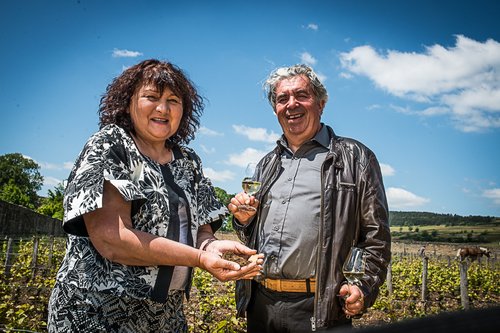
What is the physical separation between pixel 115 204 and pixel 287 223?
1.52 m

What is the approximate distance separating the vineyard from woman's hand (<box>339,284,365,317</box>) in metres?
1.93

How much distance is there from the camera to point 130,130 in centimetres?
183

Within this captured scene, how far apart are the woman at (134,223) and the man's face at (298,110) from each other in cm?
132

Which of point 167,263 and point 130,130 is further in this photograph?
point 130,130

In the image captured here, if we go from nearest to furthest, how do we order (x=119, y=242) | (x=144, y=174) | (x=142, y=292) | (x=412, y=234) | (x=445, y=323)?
(x=445, y=323)
(x=119, y=242)
(x=142, y=292)
(x=144, y=174)
(x=412, y=234)

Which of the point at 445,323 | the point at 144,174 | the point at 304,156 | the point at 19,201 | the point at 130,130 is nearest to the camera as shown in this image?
the point at 445,323

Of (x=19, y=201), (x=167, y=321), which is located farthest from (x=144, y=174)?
(x=19, y=201)

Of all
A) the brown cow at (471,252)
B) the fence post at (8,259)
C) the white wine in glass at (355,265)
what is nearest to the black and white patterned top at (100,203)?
the white wine in glass at (355,265)

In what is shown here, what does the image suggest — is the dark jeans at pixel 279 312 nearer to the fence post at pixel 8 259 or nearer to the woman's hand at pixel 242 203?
the woman's hand at pixel 242 203

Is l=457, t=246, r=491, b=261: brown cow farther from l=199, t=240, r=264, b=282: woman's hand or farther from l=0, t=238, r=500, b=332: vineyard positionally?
l=199, t=240, r=264, b=282: woman's hand

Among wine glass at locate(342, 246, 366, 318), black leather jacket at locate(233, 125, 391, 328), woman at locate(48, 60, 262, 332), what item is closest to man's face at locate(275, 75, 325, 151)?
black leather jacket at locate(233, 125, 391, 328)

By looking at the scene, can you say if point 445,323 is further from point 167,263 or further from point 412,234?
A: point 412,234

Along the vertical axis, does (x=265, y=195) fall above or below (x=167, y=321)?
above

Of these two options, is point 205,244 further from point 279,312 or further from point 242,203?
point 279,312
